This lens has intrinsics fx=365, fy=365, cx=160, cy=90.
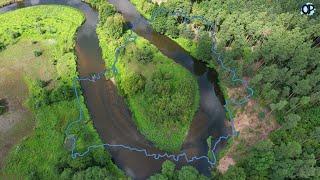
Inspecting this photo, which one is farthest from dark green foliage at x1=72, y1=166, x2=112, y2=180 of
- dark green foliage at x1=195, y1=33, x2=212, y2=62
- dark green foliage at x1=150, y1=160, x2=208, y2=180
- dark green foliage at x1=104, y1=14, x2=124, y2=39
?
dark green foliage at x1=104, y1=14, x2=124, y2=39

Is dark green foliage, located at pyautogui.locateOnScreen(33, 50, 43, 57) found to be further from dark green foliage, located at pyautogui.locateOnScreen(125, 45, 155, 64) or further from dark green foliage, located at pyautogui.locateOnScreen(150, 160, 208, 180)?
dark green foliage, located at pyautogui.locateOnScreen(150, 160, 208, 180)

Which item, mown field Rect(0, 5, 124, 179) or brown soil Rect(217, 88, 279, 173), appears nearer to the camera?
mown field Rect(0, 5, 124, 179)

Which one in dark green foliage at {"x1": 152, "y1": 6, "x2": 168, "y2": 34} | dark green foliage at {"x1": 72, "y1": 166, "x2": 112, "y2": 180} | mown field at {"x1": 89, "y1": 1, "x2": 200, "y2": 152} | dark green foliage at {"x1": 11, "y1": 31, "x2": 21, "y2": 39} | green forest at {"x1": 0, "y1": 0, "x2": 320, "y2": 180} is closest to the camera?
dark green foliage at {"x1": 72, "y1": 166, "x2": 112, "y2": 180}

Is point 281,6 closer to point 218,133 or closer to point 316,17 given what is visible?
point 316,17

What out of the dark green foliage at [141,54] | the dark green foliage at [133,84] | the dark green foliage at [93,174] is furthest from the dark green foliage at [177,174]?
the dark green foliage at [141,54]

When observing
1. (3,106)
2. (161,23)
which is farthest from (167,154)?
(161,23)

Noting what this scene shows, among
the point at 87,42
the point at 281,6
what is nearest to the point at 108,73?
the point at 87,42

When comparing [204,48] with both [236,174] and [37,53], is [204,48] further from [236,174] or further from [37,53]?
[37,53]
